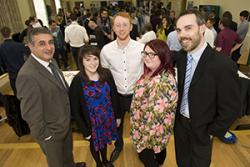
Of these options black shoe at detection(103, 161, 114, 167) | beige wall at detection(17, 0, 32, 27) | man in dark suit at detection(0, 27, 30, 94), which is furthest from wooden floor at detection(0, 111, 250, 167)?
beige wall at detection(17, 0, 32, 27)

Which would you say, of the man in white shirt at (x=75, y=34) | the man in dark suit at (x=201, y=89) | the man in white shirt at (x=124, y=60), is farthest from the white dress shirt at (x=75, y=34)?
the man in dark suit at (x=201, y=89)

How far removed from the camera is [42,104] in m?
1.49

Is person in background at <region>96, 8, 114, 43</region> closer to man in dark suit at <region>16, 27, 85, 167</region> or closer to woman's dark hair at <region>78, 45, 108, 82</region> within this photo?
woman's dark hair at <region>78, 45, 108, 82</region>

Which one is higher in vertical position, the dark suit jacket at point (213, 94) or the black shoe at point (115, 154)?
the dark suit jacket at point (213, 94)

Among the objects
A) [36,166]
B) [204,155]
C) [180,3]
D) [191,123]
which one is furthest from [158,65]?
[180,3]

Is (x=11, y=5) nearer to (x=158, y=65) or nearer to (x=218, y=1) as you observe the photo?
(x=158, y=65)

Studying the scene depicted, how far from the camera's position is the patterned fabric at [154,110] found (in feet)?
4.78

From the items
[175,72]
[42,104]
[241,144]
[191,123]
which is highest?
[175,72]

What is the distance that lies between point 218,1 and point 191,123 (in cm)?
668

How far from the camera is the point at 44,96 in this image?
150 centimetres

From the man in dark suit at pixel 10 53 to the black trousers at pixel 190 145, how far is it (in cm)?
303

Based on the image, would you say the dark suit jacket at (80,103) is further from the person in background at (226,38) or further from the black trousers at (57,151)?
the person in background at (226,38)

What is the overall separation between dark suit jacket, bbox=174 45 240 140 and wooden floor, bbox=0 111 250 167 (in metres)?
0.97

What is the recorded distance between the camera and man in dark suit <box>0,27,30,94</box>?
331 centimetres
